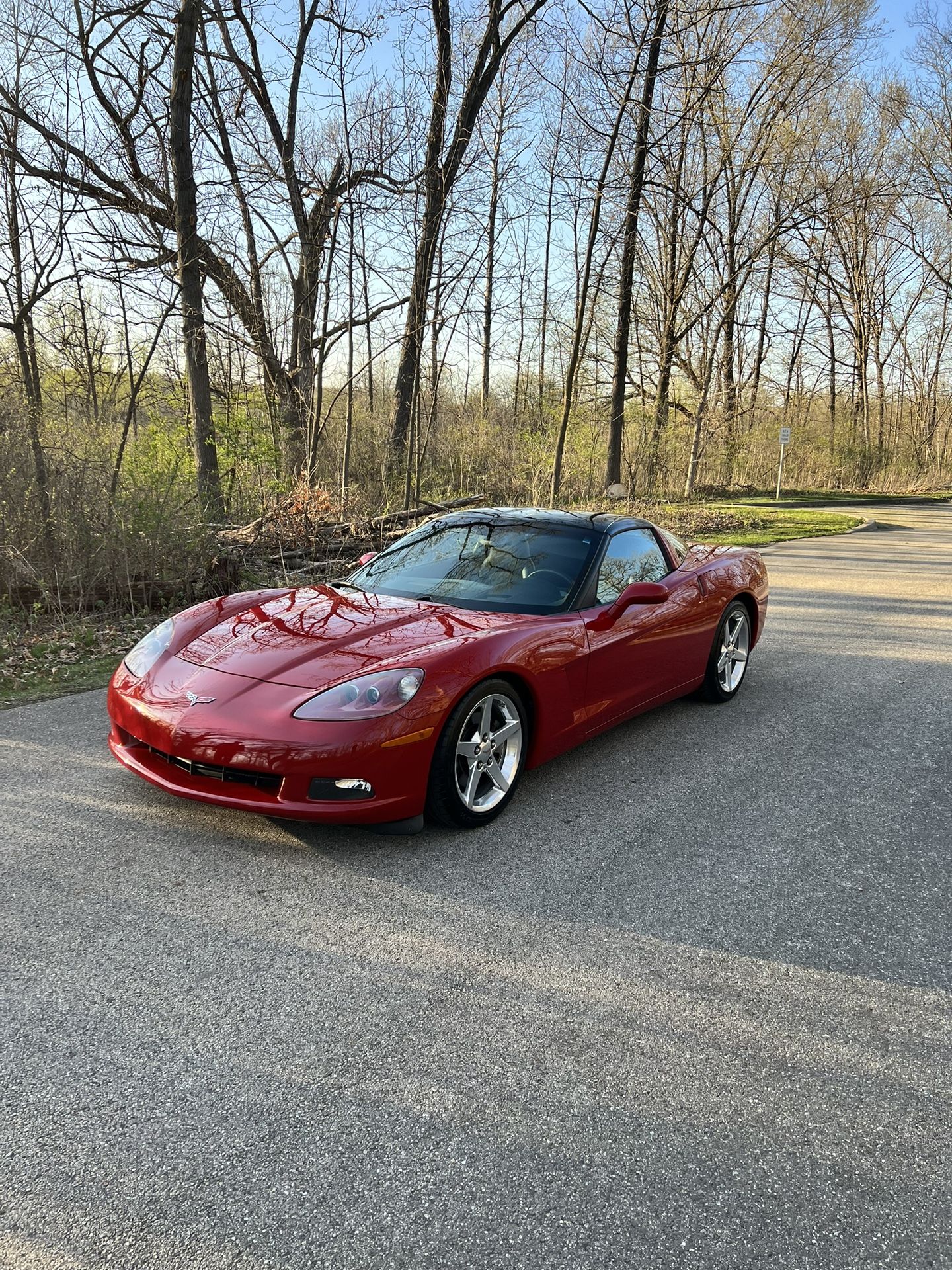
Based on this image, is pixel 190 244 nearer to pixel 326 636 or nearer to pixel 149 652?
pixel 149 652

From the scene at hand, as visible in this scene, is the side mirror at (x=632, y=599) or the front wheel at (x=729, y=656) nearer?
the side mirror at (x=632, y=599)

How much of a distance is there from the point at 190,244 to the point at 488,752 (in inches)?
443

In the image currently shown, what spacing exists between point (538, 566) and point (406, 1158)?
3.02 metres

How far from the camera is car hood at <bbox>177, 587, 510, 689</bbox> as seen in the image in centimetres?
354

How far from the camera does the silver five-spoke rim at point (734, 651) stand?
5.58 meters

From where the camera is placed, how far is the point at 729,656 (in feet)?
18.6

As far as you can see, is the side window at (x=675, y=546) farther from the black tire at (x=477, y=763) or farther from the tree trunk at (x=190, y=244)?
Answer: the tree trunk at (x=190, y=244)

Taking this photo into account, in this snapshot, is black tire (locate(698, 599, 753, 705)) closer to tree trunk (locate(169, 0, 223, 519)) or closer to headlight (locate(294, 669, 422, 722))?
headlight (locate(294, 669, 422, 722))

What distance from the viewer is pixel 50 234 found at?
9.34 m

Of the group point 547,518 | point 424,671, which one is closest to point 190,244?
point 547,518

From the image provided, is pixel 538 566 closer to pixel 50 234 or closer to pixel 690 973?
pixel 690 973

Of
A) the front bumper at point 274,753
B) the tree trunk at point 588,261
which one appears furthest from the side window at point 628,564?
the tree trunk at point 588,261

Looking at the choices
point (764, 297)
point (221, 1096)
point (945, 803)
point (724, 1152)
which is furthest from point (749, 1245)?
point (764, 297)

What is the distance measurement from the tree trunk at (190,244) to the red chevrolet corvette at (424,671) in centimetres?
801
